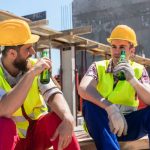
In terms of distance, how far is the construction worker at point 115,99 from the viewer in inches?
118

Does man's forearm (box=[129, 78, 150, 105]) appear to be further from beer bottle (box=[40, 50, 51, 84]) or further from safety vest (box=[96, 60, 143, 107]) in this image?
beer bottle (box=[40, 50, 51, 84])

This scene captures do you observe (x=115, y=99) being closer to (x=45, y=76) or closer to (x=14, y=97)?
(x=45, y=76)

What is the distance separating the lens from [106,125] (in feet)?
9.81

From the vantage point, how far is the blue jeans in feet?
9.60

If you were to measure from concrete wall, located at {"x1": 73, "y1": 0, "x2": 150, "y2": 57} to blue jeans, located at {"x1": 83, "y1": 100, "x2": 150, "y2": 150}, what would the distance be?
34.1m

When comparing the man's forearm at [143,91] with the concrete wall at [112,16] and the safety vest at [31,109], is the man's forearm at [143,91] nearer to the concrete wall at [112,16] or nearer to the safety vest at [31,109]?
the safety vest at [31,109]

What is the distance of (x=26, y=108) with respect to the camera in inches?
117

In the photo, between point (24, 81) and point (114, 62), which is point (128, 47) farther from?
point (24, 81)

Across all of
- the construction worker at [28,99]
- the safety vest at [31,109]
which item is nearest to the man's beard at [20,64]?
the construction worker at [28,99]

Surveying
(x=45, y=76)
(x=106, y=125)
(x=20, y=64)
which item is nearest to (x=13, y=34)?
(x=20, y=64)

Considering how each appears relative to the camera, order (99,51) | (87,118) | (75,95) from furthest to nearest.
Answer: (99,51) < (75,95) < (87,118)

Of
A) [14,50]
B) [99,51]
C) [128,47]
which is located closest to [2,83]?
[14,50]

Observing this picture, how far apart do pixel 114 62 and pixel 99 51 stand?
927cm

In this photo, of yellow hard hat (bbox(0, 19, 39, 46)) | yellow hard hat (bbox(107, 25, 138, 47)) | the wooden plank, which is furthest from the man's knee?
the wooden plank
